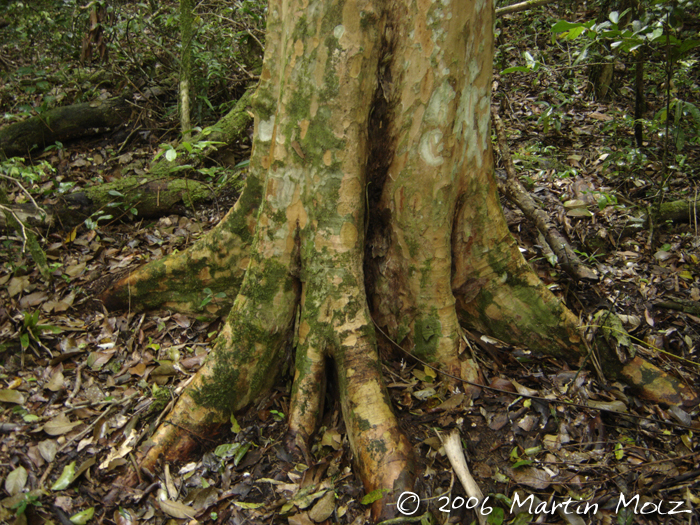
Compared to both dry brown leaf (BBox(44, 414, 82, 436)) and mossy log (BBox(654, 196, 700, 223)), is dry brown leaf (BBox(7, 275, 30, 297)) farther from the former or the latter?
mossy log (BBox(654, 196, 700, 223))

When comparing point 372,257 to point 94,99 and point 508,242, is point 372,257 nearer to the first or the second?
point 508,242

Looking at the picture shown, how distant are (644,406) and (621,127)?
401cm

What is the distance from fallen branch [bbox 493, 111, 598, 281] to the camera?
347 centimetres

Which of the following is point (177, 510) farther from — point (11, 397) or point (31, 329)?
point (31, 329)

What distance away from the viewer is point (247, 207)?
3264 millimetres

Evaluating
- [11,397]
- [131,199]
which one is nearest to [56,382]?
[11,397]

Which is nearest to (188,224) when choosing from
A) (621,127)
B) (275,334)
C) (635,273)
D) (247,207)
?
(247,207)

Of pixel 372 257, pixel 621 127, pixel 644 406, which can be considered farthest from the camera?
pixel 621 127

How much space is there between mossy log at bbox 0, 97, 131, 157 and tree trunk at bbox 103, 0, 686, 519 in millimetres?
4029

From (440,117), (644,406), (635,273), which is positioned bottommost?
(644,406)

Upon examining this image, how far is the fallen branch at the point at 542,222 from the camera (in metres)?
3.47

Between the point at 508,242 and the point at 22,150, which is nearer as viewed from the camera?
the point at 508,242

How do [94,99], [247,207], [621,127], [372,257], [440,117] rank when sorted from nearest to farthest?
[440,117]
[372,257]
[247,207]
[621,127]
[94,99]

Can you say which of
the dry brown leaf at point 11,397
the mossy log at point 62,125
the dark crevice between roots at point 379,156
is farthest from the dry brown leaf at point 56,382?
the mossy log at point 62,125
